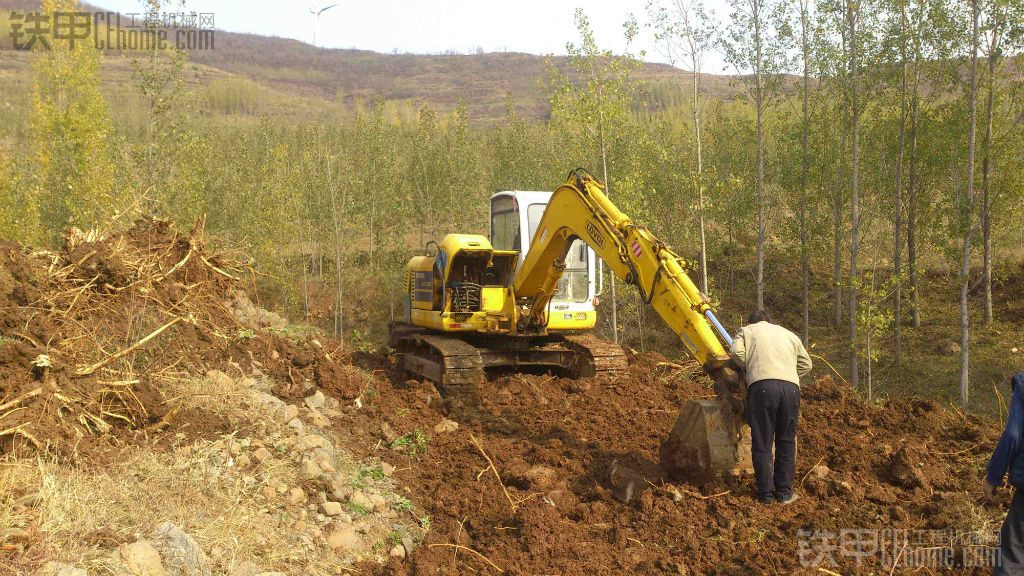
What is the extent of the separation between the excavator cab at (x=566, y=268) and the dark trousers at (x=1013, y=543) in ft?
22.6

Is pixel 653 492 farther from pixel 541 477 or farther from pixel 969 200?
pixel 969 200

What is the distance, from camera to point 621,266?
8023mm

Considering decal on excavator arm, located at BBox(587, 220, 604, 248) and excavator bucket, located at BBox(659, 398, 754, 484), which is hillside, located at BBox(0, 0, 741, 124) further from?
excavator bucket, located at BBox(659, 398, 754, 484)

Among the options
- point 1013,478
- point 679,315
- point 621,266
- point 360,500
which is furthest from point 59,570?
point 621,266

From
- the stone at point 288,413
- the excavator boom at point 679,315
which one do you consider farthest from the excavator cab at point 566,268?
the stone at point 288,413

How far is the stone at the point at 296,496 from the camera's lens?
20.0 ft

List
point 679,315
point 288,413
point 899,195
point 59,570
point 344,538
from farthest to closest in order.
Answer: point 899,195, point 288,413, point 679,315, point 344,538, point 59,570

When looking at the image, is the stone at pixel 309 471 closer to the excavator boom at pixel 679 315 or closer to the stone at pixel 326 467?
the stone at pixel 326 467

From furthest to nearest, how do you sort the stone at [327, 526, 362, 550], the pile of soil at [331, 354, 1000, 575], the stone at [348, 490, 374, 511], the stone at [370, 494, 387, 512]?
1. the stone at [370, 494, 387, 512]
2. the stone at [348, 490, 374, 511]
3. the stone at [327, 526, 362, 550]
4. the pile of soil at [331, 354, 1000, 575]

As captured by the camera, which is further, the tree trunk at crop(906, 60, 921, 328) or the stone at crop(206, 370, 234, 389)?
the tree trunk at crop(906, 60, 921, 328)

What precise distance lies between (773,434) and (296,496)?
3911 millimetres

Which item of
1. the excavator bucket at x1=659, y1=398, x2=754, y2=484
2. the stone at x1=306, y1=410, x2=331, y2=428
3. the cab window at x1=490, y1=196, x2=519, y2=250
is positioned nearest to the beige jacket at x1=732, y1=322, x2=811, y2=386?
the excavator bucket at x1=659, y1=398, x2=754, y2=484

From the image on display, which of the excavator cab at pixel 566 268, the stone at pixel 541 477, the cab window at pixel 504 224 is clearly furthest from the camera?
the cab window at pixel 504 224

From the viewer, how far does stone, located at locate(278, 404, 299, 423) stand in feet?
24.6
